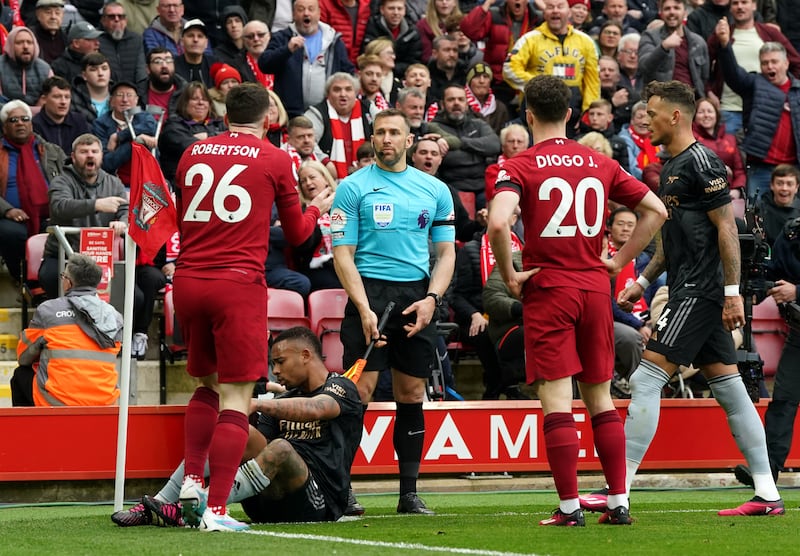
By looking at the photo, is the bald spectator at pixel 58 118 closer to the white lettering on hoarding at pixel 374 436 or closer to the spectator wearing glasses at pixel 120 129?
the spectator wearing glasses at pixel 120 129

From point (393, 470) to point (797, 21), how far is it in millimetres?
12334

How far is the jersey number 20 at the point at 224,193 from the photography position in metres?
7.09

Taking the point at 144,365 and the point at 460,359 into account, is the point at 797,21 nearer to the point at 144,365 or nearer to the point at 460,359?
the point at 460,359

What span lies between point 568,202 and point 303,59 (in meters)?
9.31

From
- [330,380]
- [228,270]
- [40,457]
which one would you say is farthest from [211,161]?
[40,457]

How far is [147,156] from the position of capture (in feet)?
26.2

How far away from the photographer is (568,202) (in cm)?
716

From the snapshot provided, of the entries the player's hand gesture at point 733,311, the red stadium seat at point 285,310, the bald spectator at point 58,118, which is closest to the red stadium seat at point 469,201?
the red stadium seat at point 285,310

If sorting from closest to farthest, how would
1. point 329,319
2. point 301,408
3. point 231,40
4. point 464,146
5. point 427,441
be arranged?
point 301,408 → point 427,441 → point 329,319 → point 464,146 → point 231,40

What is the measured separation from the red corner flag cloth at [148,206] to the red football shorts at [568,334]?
2174 mm

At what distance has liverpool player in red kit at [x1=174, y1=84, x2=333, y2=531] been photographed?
6.98 m

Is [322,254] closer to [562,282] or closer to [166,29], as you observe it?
[166,29]

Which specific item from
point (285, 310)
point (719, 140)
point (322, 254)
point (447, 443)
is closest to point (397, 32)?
point (719, 140)

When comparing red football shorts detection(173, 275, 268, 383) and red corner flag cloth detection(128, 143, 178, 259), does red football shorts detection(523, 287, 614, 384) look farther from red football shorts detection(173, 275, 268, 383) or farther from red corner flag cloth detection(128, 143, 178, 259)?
red corner flag cloth detection(128, 143, 178, 259)
